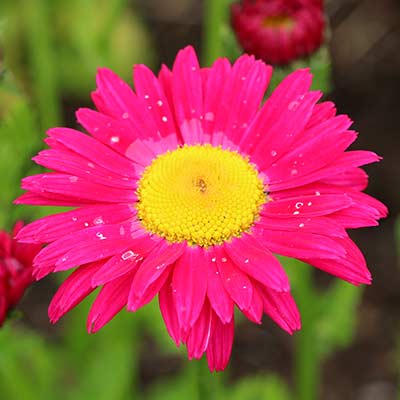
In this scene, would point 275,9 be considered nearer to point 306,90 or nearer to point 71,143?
point 306,90

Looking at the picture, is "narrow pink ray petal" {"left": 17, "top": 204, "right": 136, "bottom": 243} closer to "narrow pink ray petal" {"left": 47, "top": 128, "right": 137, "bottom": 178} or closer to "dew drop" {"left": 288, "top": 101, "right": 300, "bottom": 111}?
"narrow pink ray petal" {"left": 47, "top": 128, "right": 137, "bottom": 178}

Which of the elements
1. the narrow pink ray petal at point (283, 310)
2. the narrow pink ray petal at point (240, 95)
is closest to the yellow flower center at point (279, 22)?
the narrow pink ray petal at point (240, 95)

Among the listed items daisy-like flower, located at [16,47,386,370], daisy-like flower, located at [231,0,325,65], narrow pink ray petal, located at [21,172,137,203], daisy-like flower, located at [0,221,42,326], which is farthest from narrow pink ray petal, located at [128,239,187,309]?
daisy-like flower, located at [231,0,325,65]

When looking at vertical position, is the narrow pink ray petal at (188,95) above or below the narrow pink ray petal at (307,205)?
above

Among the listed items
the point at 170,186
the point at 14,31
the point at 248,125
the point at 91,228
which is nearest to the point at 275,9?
the point at 248,125

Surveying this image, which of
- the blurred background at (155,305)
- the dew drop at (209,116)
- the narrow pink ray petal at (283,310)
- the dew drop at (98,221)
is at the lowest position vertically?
the blurred background at (155,305)

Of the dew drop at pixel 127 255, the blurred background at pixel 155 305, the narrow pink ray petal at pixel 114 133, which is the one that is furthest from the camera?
the blurred background at pixel 155 305

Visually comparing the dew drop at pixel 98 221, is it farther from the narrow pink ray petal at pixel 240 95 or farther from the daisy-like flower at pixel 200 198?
the narrow pink ray petal at pixel 240 95
